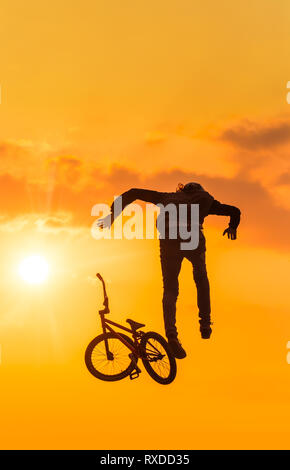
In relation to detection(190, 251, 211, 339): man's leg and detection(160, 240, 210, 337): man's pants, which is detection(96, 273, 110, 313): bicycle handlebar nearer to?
detection(160, 240, 210, 337): man's pants

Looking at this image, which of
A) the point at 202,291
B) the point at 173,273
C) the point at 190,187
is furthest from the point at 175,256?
the point at 190,187

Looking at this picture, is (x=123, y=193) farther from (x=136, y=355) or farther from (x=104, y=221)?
(x=136, y=355)

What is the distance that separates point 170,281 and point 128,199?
2641 millimetres

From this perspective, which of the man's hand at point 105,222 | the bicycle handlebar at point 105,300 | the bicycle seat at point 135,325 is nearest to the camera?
the man's hand at point 105,222

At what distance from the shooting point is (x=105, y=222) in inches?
696

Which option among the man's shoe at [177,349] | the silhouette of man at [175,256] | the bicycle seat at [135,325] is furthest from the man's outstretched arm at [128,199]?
the man's shoe at [177,349]

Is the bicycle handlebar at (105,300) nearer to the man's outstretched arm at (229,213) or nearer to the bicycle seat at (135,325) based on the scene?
the bicycle seat at (135,325)

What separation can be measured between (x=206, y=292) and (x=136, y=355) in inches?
113

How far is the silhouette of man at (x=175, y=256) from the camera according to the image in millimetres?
17922

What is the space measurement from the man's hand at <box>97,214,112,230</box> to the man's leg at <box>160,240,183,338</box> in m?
1.65

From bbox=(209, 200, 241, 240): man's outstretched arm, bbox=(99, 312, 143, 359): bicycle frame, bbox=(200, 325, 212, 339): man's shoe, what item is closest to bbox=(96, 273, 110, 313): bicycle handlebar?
bbox=(99, 312, 143, 359): bicycle frame

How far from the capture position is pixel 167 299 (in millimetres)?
18031

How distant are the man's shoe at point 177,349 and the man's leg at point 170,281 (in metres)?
0.22
